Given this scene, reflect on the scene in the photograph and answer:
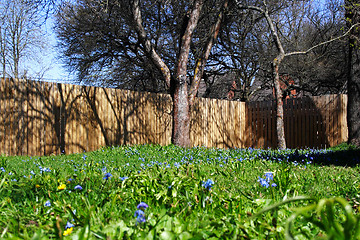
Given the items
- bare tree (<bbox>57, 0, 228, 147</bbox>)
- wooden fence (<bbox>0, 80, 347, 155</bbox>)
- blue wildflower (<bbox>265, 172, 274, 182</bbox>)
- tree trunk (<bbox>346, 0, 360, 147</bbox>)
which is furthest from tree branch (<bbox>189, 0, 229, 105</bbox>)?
blue wildflower (<bbox>265, 172, 274, 182</bbox>)

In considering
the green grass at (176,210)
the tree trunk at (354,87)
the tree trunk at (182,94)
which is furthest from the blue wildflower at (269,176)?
the tree trunk at (354,87)

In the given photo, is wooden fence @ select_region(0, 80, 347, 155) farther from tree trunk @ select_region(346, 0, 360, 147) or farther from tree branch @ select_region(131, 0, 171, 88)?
tree trunk @ select_region(346, 0, 360, 147)

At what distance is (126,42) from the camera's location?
41.8 feet

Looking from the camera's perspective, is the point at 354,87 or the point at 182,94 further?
the point at 354,87

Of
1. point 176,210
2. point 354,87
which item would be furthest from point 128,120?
point 176,210

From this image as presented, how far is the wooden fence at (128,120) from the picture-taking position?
721cm

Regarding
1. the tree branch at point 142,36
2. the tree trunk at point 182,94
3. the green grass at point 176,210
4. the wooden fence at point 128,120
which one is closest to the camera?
the green grass at point 176,210

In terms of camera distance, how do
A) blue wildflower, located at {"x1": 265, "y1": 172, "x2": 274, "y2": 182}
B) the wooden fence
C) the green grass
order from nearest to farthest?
the green grass
blue wildflower, located at {"x1": 265, "y1": 172, "x2": 274, "y2": 182}
the wooden fence

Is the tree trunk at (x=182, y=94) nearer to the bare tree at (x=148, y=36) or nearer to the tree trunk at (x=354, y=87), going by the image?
the bare tree at (x=148, y=36)

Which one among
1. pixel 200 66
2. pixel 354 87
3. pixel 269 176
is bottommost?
pixel 269 176

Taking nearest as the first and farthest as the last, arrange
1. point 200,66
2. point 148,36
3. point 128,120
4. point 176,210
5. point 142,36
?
point 176,210, point 142,36, point 200,66, point 128,120, point 148,36

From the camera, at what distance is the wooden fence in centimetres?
721

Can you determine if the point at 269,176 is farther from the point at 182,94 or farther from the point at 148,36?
the point at 148,36

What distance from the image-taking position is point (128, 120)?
30.5 feet
